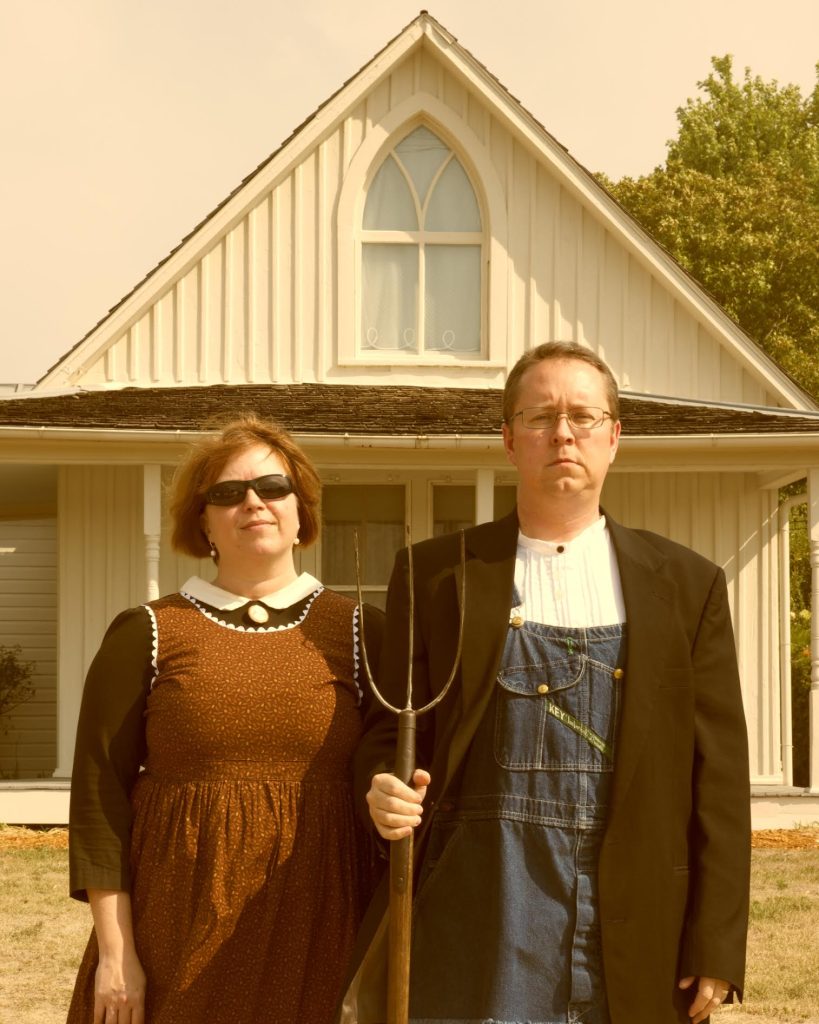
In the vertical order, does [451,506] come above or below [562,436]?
above

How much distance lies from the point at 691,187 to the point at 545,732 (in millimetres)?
30640

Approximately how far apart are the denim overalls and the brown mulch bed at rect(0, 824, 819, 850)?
9.45m

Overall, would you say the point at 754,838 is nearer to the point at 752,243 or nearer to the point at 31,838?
the point at 31,838

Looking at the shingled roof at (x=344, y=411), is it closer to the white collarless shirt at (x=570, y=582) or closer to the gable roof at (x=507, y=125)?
the gable roof at (x=507, y=125)

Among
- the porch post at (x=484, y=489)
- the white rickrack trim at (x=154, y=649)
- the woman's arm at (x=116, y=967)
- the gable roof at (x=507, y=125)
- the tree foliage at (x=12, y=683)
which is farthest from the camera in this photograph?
the tree foliage at (x=12, y=683)

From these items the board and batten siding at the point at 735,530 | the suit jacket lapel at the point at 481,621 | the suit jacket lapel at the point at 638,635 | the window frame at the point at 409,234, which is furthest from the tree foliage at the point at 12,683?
the suit jacket lapel at the point at 638,635

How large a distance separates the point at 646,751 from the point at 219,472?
4.03 feet

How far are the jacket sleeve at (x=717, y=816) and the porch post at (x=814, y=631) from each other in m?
10.2

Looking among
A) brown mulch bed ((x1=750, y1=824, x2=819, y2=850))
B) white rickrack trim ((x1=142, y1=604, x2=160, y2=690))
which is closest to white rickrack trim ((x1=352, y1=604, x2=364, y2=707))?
white rickrack trim ((x1=142, y1=604, x2=160, y2=690))

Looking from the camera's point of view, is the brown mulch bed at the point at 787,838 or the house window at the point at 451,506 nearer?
the brown mulch bed at the point at 787,838

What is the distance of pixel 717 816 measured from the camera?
3096 millimetres

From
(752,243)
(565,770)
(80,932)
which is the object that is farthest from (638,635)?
(752,243)

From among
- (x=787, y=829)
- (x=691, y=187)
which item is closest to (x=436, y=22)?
(x=787, y=829)

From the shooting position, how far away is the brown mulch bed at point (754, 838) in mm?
12086
